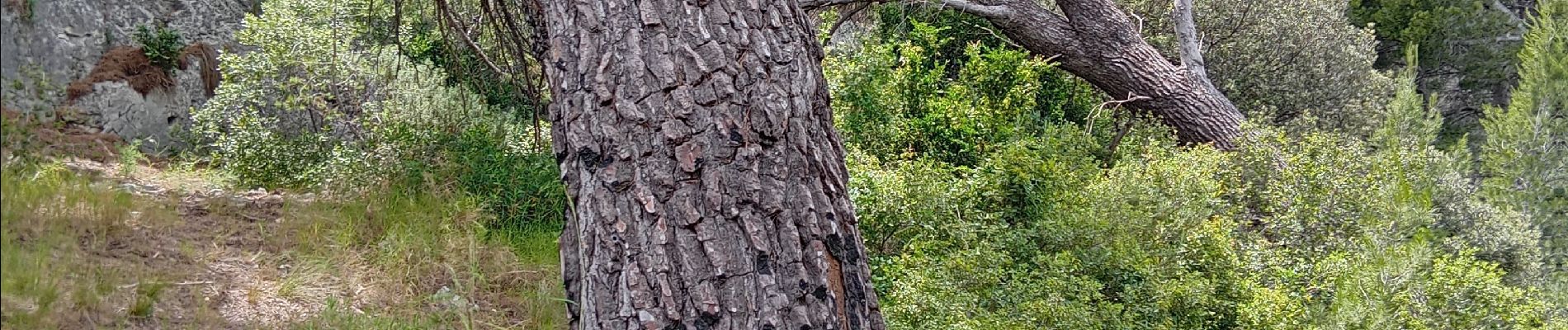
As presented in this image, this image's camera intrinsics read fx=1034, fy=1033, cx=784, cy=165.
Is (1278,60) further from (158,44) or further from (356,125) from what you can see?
(158,44)

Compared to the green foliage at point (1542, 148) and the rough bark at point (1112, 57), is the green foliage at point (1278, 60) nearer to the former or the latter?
the green foliage at point (1542, 148)

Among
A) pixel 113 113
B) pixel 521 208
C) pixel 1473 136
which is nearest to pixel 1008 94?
pixel 521 208

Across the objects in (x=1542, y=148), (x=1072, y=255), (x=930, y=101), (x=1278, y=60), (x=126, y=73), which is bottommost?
(x=1542, y=148)

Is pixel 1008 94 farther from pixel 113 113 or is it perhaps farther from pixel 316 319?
pixel 113 113

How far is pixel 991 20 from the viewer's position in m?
6.25

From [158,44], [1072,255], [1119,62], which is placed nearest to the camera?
[158,44]

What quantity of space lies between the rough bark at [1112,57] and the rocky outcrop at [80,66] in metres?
4.56

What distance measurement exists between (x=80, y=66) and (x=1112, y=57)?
5760 mm

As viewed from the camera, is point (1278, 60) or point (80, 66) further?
point (1278, 60)

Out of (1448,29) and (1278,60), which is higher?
(1278,60)

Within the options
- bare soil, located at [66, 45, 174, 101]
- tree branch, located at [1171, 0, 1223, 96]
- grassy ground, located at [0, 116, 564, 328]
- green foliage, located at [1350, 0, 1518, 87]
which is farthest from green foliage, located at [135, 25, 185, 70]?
green foliage, located at [1350, 0, 1518, 87]

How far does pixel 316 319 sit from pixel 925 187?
237 centimetres

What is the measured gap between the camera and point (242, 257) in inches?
101

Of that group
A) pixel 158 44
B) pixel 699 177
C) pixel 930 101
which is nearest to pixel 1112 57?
pixel 930 101
